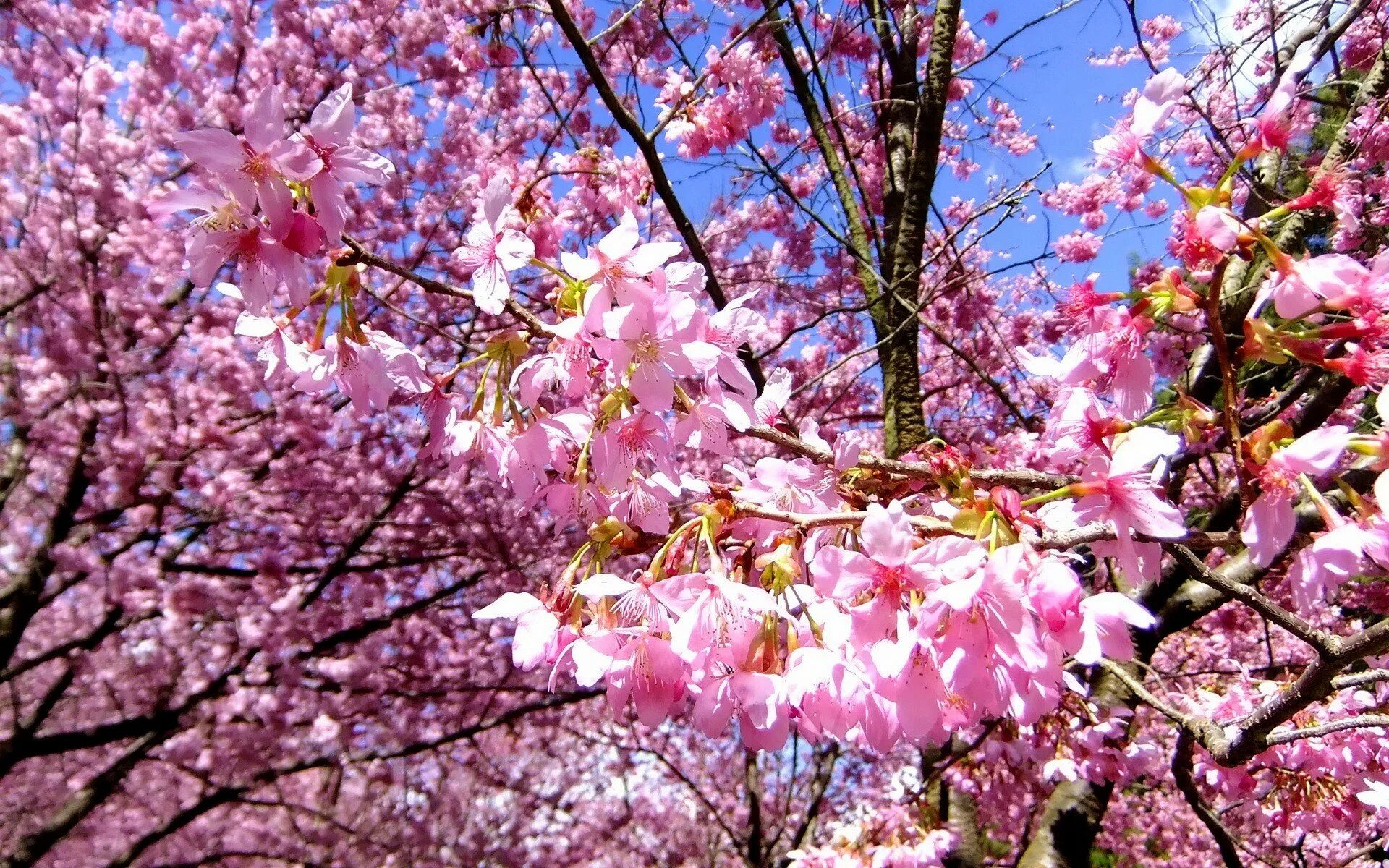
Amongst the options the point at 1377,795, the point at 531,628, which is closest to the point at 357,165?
the point at 531,628

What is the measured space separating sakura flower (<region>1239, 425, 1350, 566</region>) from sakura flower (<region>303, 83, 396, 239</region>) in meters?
1.36

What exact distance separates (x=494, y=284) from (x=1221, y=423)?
1.21 meters

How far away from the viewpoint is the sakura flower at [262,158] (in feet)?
3.95

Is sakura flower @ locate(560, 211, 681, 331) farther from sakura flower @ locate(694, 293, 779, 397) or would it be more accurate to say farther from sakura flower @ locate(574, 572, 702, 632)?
sakura flower @ locate(574, 572, 702, 632)

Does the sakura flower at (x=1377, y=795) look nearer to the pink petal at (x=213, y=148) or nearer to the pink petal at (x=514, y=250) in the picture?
the pink petal at (x=514, y=250)

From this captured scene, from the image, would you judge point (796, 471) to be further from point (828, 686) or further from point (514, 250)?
Answer: point (514, 250)

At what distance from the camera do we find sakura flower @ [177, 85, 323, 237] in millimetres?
1203

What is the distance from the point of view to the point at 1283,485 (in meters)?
1.03

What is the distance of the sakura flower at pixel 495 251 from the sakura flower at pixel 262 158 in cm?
30

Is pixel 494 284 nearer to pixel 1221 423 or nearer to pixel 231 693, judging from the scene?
pixel 1221 423

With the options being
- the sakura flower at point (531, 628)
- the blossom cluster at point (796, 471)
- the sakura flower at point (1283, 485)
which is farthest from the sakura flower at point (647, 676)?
the sakura flower at point (1283, 485)

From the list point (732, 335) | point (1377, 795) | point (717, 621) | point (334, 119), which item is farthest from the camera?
point (1377, 795)

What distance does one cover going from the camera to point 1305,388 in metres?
2.82

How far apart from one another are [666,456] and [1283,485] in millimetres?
960
